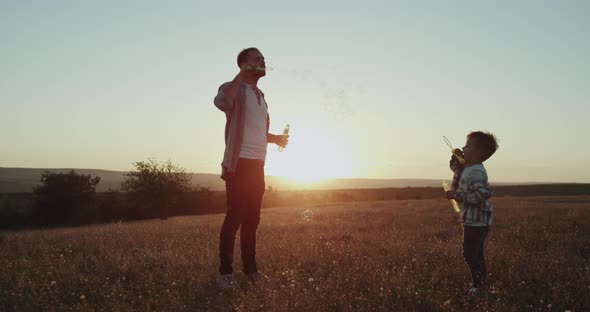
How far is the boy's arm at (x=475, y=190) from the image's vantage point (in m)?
5.37

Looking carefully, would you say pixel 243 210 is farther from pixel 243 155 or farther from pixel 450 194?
pixel 450 194

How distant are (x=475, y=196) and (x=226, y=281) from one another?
3372mm

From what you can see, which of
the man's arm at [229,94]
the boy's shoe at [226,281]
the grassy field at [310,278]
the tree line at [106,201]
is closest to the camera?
the grassy field at [310,278]

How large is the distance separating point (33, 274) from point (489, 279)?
21.7 ft

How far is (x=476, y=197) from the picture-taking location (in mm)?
5379

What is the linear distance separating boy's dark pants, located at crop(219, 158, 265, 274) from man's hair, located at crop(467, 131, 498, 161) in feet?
9.61

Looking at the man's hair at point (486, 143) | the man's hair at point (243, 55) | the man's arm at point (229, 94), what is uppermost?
the man's hair at point (243, 55)

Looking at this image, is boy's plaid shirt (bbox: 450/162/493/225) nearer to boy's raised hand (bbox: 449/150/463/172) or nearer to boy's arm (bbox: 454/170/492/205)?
boy's arm (bbox: 454/170/492/205)

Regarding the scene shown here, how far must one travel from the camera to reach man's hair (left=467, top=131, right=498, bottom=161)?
220 inches

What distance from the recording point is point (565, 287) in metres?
5.43

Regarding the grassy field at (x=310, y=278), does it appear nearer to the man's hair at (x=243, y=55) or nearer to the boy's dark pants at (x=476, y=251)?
the boy's dark pants at (x=476, y=251)

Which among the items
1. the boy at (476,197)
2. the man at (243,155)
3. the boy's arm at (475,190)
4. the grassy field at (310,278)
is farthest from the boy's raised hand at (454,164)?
the man at (243,155)

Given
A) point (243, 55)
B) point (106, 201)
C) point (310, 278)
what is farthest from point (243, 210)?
point (106, 201)

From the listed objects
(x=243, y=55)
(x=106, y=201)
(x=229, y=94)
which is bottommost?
(x=106, y=201)
